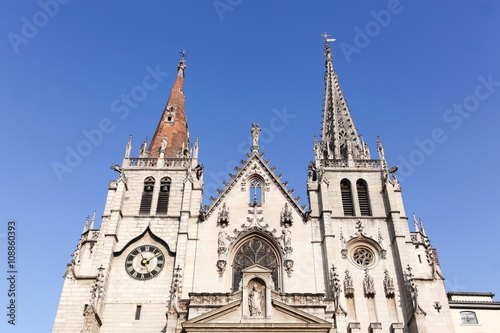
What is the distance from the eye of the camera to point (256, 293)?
23094 millimetres

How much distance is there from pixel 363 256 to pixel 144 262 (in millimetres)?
12212

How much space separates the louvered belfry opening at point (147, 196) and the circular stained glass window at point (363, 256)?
12.4 m

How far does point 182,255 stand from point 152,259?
1923 mm

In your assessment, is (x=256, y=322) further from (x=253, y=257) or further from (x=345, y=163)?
(x=345, y=163)

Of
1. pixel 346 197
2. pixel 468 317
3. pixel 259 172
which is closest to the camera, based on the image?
pixel 468 317

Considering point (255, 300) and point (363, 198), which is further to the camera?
point (363, 198)

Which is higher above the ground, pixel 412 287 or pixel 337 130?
pixel 337 130

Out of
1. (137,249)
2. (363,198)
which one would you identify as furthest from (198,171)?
(363,198)

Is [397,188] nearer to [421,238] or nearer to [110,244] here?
[421,238]

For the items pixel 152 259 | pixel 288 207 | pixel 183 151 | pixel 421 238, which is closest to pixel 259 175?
pixel 288 207

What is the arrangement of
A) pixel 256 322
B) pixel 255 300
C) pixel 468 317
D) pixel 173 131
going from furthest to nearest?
pixel 173 131 → pixel 468 317 → pixel 255 300 → pixel 256 322

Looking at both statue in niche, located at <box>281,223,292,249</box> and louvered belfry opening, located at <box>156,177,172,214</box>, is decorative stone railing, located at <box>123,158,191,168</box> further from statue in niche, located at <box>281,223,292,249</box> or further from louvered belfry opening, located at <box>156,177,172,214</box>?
statue in niche, located at <box>281,223,292,249</box>

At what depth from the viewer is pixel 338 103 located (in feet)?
134

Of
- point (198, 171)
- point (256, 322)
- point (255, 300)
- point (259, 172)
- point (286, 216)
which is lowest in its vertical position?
point (256, 322)
